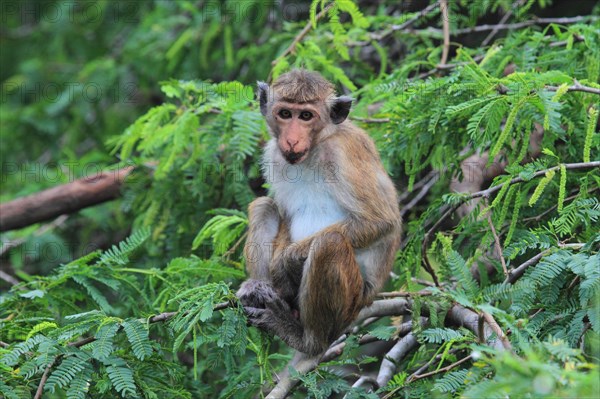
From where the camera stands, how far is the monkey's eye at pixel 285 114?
7.43 m

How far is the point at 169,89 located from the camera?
28.5ft

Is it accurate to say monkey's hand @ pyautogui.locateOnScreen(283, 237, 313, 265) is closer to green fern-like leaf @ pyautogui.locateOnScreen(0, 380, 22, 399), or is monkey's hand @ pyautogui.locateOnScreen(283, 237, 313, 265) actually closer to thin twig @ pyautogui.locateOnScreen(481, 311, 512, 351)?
thin twig @ pyautogui.locateOnScreen(481, 311, 512, 351)

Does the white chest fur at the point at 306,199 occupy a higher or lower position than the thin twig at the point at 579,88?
lower

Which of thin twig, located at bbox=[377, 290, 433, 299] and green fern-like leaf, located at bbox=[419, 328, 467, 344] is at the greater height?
green fern-like leaf, located at bbox=[419, 328, 467, 344]

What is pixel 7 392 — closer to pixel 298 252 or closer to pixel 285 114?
pixel 298 252

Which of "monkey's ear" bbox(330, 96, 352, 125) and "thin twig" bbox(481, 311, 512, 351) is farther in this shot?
"monkey's ear" bbox(330, 96, 352, 125)

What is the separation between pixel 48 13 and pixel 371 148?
380 inches

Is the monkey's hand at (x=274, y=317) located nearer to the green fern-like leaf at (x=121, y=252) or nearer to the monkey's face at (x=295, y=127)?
the monkey's face at (x=295, y=127)

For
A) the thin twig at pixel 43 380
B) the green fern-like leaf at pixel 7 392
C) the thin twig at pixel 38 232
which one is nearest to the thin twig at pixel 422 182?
the thin twig at pixel 43 380

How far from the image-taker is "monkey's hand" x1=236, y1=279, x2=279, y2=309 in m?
7.04

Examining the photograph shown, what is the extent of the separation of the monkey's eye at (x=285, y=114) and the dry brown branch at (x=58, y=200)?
12.0 feet

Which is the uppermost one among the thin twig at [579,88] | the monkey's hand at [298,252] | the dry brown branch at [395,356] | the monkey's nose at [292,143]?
the thin twig at [579,88]

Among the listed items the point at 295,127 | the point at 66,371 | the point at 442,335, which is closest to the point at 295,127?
the point at 295,127

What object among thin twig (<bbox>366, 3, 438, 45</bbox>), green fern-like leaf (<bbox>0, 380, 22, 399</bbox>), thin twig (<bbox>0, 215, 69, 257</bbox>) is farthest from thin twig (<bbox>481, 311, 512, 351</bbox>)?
thin twig (<bbox>0, 215, 69, 257</bbox>)
